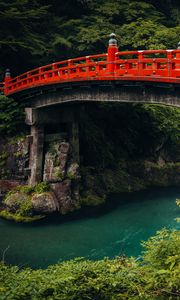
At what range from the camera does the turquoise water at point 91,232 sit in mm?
17125

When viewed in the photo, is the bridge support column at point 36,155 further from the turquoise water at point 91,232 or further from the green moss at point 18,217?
the turquoise water at point 91,232

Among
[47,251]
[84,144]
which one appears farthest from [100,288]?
[84,144]

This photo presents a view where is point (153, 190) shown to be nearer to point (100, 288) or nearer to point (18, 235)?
point (18, 235)

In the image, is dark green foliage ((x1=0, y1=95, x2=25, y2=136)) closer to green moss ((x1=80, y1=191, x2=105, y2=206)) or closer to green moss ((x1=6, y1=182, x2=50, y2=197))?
Answer: green moss ((x1=6, y1=182, x2=50, y2=197))

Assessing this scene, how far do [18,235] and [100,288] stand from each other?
9717mm

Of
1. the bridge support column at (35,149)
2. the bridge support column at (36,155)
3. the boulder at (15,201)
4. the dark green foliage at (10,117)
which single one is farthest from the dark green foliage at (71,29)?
the boulder at (15,201)

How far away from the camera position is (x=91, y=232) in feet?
64.1

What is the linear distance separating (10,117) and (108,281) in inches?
601

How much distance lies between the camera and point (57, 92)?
70.6 feet

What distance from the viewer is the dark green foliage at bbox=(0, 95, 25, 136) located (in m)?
23.2

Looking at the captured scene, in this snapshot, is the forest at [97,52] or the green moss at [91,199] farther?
the forest at [97,52]

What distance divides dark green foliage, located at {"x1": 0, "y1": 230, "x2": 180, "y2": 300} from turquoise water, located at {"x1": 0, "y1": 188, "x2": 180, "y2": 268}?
18.4ft

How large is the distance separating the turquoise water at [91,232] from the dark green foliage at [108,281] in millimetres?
5602

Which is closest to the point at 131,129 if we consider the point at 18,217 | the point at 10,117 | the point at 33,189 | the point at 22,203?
the point at 10,117
